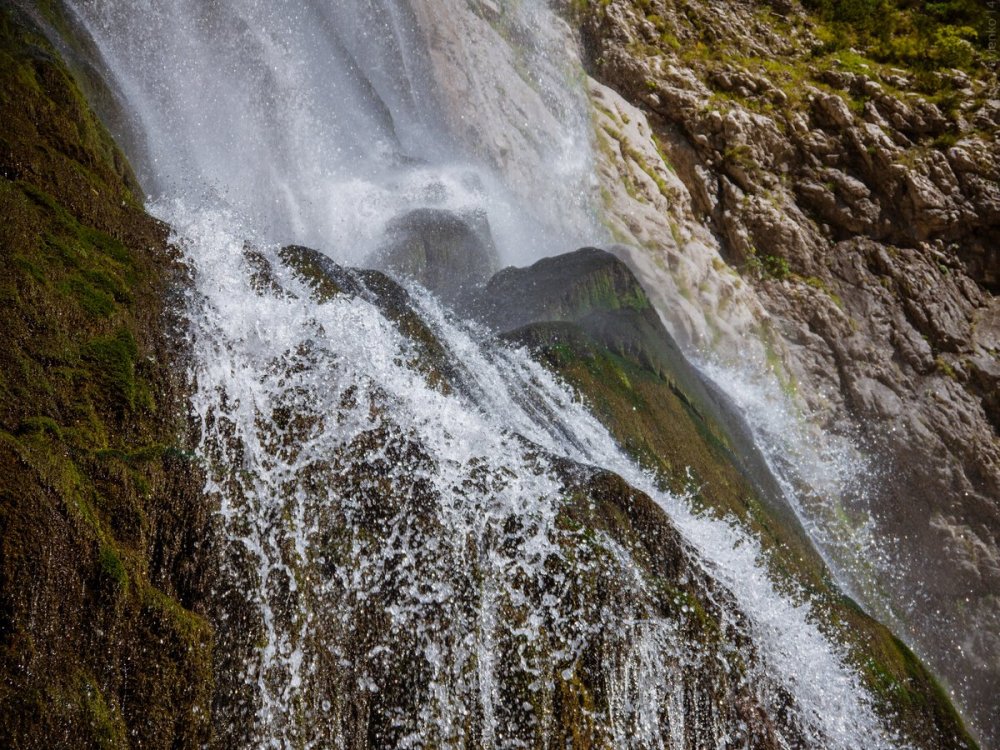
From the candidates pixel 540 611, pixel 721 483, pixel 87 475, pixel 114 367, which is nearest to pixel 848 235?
pixel 721 483

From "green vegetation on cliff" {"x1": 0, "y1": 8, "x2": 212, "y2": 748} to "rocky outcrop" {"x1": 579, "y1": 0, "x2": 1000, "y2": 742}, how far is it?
726cm

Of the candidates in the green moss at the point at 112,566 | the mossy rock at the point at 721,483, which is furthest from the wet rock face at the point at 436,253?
the green moss at the point at 112,566

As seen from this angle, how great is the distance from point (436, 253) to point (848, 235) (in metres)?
6.66

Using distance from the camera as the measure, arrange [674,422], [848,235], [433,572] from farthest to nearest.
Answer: [848,235] → [674,422] → [433,572]

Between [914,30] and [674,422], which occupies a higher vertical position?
[914,30]

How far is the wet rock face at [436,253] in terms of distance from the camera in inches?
338

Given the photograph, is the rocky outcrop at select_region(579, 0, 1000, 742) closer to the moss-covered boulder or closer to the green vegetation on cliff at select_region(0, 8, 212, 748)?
the moss-covered boulder

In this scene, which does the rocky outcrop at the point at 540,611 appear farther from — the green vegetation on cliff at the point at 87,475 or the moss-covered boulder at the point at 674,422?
the green vegetation on cliff at the point at 87,475

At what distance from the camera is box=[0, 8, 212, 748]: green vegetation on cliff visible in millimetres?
2539

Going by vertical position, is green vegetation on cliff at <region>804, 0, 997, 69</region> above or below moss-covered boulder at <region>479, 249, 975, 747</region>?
above

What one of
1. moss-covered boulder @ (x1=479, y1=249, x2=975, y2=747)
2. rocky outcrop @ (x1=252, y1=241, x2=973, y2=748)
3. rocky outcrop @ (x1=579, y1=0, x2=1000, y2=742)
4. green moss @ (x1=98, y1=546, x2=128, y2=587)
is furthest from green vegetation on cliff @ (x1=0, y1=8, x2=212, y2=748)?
rocky outcrop @ (x1=579, y1=0, x2=1000, y2=742)

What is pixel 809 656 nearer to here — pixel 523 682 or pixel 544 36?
pixel 523 682

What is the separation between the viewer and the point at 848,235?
11.8 metres

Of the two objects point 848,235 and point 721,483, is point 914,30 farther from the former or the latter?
point 721,483
